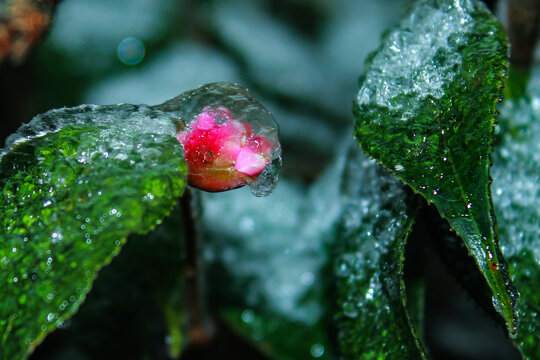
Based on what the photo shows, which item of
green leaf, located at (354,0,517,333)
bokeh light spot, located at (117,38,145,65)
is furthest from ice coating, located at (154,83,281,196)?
bokeh light spot, located at (117,38,145,65)

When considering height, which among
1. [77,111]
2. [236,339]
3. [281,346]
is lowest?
[236,339]

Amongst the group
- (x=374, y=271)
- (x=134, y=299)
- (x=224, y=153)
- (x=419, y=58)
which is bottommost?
(x=134, y=299)

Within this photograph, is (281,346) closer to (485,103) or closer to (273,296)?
(273,296)

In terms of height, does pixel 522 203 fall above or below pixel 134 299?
above

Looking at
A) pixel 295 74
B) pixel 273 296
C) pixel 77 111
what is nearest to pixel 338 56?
pixel 295 74

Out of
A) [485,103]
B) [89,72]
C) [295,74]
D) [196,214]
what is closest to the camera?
[485,103]

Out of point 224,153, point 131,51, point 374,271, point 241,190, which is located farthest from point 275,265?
point 131,51

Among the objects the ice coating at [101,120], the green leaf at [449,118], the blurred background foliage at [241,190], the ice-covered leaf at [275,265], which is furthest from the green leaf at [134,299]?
the green leaf at [449,118]

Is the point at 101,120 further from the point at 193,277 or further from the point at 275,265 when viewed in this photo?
the point at 275,265
